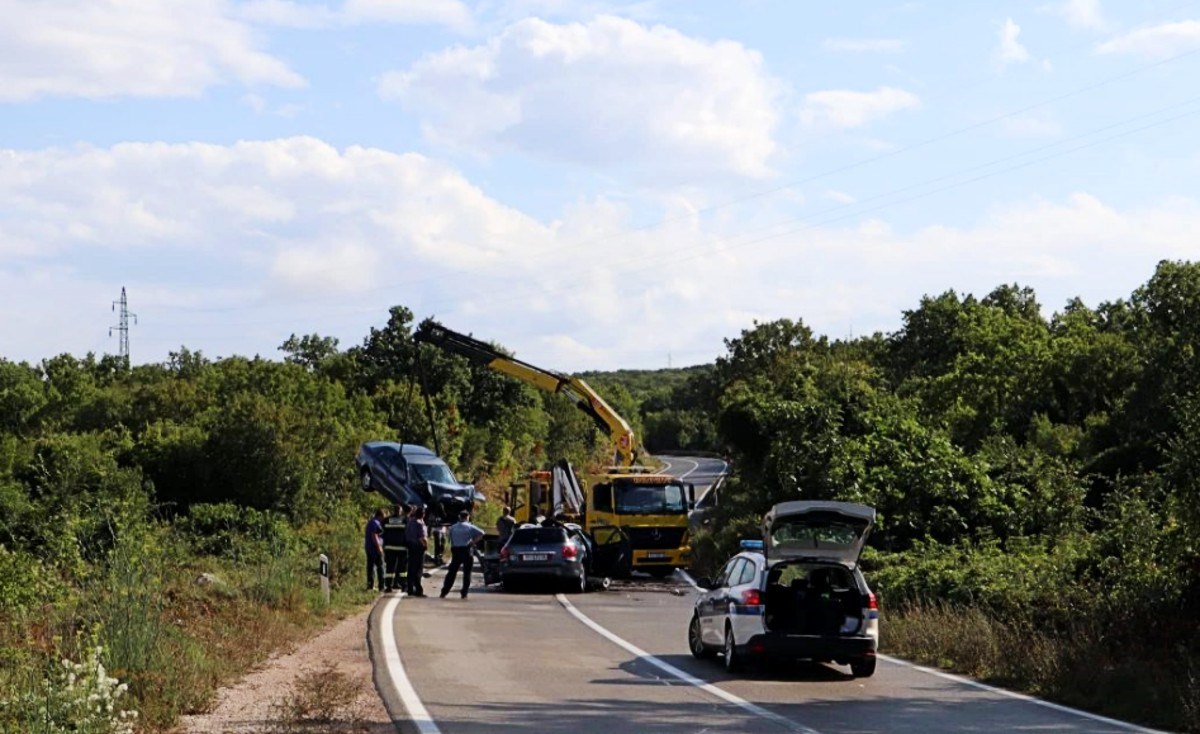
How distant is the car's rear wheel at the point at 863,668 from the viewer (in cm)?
1738

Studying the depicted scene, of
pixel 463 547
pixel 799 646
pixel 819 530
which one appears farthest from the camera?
pixel 463 547

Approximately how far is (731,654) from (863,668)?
158 centimetres

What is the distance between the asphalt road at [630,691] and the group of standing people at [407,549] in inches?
196

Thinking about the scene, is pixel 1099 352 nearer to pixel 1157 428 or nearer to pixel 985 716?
pixel 1157 428

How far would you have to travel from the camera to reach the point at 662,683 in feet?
53.5

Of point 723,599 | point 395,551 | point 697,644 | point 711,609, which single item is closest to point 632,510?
point 395,551

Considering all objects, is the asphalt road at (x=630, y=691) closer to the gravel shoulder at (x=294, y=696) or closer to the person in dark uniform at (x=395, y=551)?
the gravel shoulder at (x=294, y=696)

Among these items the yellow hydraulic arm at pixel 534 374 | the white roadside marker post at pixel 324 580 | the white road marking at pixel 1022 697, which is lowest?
the white road marking at pixel 1022 697

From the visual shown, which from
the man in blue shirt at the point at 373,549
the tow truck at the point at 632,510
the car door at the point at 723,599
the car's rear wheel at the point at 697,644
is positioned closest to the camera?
the car door at the point at 723,599

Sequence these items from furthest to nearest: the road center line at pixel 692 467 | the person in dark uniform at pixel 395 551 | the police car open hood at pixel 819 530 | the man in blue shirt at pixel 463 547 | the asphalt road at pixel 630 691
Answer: the road center line at pixel 692 467 < the person in dark uniform at pixel 395 551 < the man in blue shirt at pixel 463 547 < the police car open hood at pixel 819 530 < the asphalt road at pixel 630 691

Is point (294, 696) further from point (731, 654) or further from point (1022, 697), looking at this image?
point (1022, 697)

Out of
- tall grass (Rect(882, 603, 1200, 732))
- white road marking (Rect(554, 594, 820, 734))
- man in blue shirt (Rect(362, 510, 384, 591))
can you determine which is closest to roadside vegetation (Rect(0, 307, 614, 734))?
man in blue shirt (Rect(362, 510, 384, 591))

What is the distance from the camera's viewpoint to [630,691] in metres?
15.5

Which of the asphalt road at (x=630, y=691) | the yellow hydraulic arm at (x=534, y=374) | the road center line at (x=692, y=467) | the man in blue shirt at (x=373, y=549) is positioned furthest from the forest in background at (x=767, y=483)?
the road center line at (x=692, y=467)
